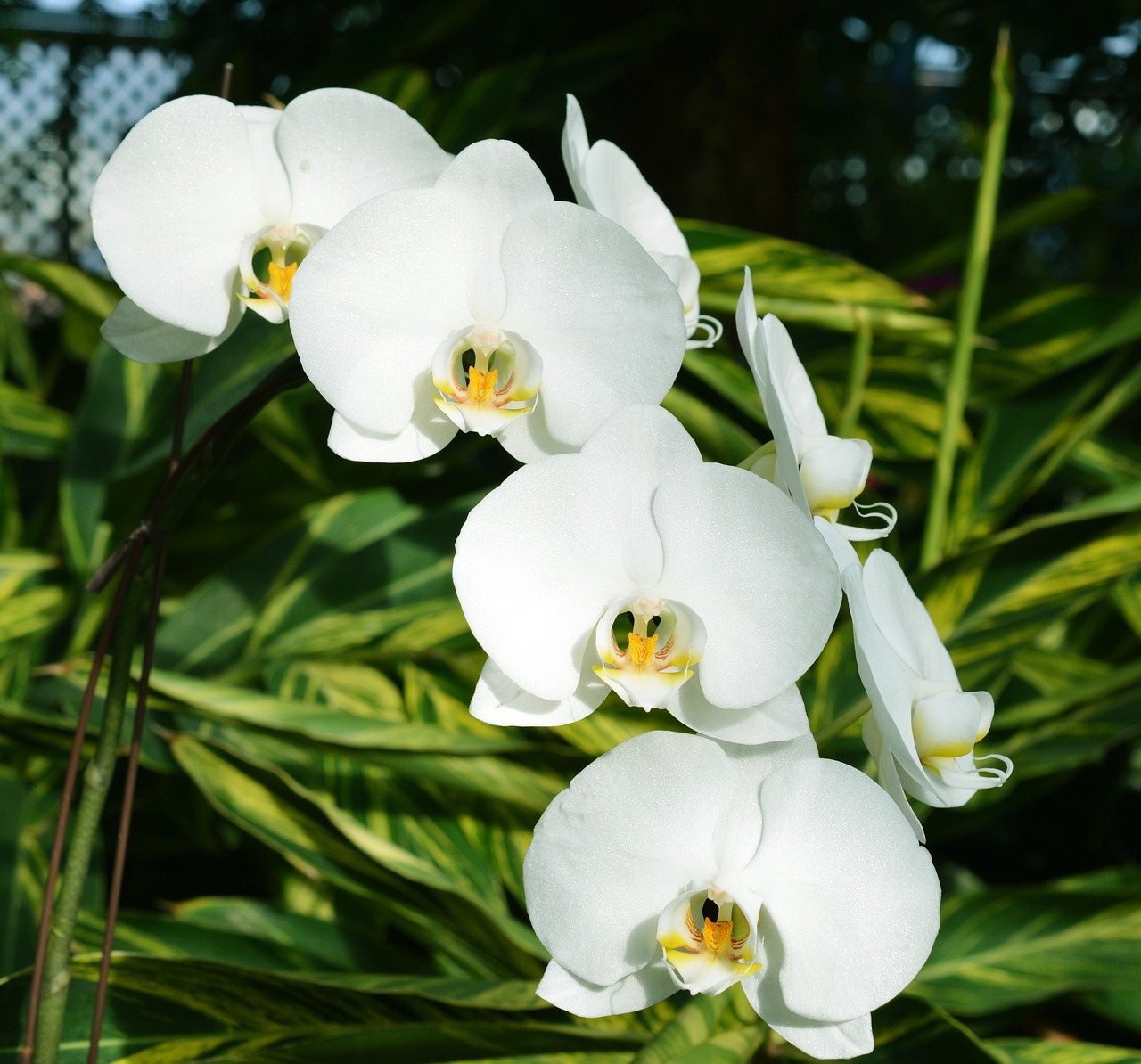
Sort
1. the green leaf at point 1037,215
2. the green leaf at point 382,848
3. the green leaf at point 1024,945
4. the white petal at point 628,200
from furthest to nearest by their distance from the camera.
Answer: the green leaf at point 1037,215 < the green leaf at point 1024,945 < the green leaf at point 382,848 < the white petal at point 628,200

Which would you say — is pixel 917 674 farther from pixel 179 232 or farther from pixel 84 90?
pixel 84 90

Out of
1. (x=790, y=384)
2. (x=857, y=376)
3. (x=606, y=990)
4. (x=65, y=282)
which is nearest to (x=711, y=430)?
(x=857, y=376)

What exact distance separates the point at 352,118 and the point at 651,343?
0.49ft

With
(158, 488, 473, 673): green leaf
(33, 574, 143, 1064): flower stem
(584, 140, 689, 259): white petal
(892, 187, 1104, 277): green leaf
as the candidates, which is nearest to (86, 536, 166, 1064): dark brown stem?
(33, 574, 143, 1064): flower stem

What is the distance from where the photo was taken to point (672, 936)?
0.32 m

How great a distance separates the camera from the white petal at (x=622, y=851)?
0.31 meters

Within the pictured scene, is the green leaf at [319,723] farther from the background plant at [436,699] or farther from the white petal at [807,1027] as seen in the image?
the white petal at [807,1027]

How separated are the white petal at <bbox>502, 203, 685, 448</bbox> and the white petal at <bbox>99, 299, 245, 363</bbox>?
0.43ft

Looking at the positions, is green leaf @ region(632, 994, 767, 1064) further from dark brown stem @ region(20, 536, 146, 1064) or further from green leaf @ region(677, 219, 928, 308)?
green leaf @ region(677, 219, 928, 308)

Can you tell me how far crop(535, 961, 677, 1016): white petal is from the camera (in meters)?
0.33

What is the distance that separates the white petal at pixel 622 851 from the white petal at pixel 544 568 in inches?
1.4

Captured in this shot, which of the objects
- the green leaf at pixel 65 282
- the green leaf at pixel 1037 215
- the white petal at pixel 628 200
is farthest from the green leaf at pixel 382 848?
the green leaf at pixel 1037 215

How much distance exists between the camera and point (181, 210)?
14.7 inches

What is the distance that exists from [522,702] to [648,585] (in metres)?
0.06
